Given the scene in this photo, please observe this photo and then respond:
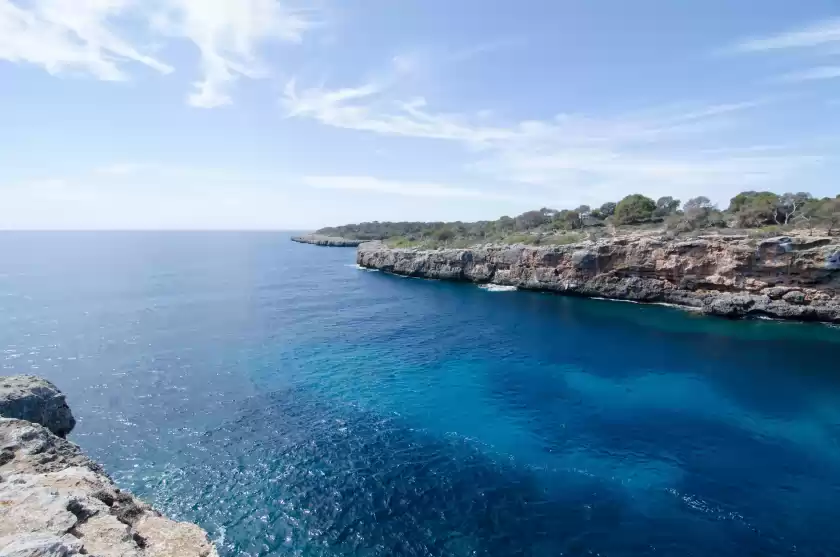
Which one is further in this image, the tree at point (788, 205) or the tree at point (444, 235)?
the tree at point (444, 235)

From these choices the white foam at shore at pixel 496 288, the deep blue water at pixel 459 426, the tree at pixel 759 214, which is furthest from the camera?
the white foam at shore at pixel 496 288

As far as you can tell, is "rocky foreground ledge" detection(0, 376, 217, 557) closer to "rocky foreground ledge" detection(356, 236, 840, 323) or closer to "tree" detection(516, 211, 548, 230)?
"rocky foreground ledge" detection(356, 236, 840, 323)

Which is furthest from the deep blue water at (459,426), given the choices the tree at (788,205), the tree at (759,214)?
the tree at (788,205)

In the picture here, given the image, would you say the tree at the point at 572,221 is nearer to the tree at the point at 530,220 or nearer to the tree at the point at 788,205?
the tree at the point at 530,220

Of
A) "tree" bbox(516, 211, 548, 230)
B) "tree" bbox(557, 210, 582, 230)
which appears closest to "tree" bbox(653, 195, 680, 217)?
"tree" bbox(557, 210, 582, 230)

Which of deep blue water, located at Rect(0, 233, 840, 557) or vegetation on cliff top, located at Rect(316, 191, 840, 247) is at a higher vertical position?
vegetation on cliff top, located at Rect(316, 191, 840, 247)

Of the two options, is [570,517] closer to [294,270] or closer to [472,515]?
[472,515]
